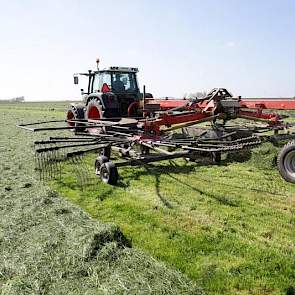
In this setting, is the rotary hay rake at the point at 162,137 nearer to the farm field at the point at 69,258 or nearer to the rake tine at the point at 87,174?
the rake tine at the point at 87,174

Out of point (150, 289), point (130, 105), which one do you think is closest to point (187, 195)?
point (150, 289)

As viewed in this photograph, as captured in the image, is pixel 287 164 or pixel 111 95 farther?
pixel 111 95

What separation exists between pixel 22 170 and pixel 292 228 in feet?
18.3

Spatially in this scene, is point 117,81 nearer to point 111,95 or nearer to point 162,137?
point 111,95

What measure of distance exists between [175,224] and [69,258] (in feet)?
5.62

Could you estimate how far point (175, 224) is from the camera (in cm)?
526

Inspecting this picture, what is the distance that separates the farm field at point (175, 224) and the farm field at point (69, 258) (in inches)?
0.6

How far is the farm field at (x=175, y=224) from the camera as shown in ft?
12.2

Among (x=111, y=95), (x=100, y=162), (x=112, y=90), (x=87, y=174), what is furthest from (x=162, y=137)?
(x=112, y=90)

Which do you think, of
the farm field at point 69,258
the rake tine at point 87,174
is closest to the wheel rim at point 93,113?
the rake tine at point 87,174

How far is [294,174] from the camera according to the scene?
22.2ft

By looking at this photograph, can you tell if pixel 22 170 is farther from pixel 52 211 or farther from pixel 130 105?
pixel 130 105

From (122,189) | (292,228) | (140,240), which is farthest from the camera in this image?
(122,189)

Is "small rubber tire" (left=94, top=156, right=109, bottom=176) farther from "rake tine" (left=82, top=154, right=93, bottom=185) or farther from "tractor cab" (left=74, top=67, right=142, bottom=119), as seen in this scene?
"tractor cab" (left=74, top=67, right=142, bottom=119)
